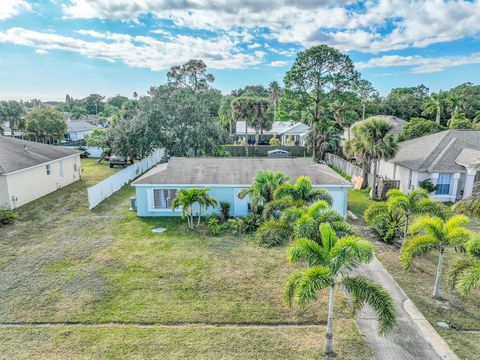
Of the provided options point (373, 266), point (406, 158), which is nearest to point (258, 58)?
point (406, 158)

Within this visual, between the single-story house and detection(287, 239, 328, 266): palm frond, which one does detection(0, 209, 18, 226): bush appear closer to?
the single-story house

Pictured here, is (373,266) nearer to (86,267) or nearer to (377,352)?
(377,352)

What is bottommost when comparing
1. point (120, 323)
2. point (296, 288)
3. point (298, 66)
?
point (120, 323)

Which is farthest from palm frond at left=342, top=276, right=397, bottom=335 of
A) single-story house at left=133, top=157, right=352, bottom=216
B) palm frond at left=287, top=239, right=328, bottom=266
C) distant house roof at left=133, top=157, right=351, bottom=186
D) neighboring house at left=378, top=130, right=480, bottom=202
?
neighboring house at left=378, top=130, right=480, bottom=202

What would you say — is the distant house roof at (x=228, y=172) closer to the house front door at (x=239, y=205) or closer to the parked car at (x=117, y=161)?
the house front door at (x=239, y=205)

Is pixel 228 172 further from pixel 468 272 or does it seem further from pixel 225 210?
pixel 468 272

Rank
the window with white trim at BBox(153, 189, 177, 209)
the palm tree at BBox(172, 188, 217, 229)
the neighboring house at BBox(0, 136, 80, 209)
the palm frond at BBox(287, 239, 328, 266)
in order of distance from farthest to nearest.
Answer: the neighboring house at BBox(0, 136, 80, 209) < the window with white trim at BBox(153, 189, 177, 209) < the palm tree at BBox(172, 188, 217, 229) < the palm frond at BBox(287, 239, 328, 266)

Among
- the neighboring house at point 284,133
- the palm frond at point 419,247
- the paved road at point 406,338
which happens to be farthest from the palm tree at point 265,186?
the neighboring house at point 284,133
